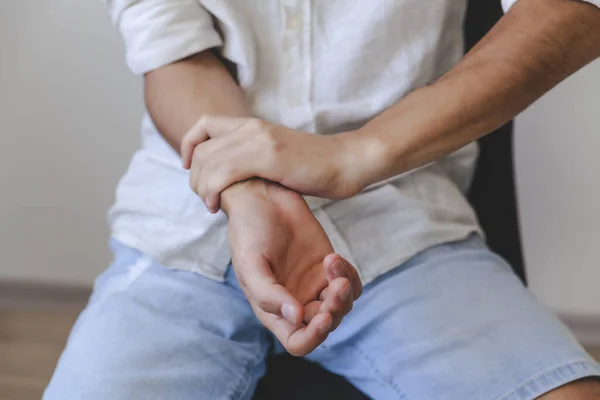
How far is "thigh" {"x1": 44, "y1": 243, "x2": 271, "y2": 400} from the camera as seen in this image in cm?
60

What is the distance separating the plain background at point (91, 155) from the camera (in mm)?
1097

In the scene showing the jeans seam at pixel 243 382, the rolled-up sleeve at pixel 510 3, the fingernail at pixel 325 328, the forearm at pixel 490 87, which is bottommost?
the jeans seam at pixel 243 382

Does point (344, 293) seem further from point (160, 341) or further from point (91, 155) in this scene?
point (91, 155)

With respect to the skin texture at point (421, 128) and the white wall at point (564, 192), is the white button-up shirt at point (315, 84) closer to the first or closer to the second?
the skin texture at point (421, 128)

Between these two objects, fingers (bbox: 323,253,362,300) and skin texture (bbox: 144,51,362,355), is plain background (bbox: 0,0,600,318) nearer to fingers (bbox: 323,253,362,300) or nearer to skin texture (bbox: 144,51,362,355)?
skin texture (bbox: 144,51,362,355)

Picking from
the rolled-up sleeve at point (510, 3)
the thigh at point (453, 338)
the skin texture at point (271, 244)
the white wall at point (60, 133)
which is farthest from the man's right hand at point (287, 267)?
the white wall at point (60, 133)

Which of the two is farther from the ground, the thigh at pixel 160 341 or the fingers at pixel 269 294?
the fingers at pixel 269 294

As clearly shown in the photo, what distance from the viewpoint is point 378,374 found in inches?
25.0

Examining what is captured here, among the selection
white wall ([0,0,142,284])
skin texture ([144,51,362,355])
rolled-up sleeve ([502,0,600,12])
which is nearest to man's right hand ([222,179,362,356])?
skin texture ([144,51,362,355])

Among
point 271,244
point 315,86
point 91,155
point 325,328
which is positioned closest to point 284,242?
point 271,244

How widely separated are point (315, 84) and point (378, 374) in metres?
0.32

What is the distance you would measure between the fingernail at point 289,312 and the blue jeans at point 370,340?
0.16m

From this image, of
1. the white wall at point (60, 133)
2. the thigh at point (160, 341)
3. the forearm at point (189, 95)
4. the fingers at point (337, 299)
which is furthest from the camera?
the white wall at point (60, 133)

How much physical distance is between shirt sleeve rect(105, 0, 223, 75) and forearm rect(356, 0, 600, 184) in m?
0.23
